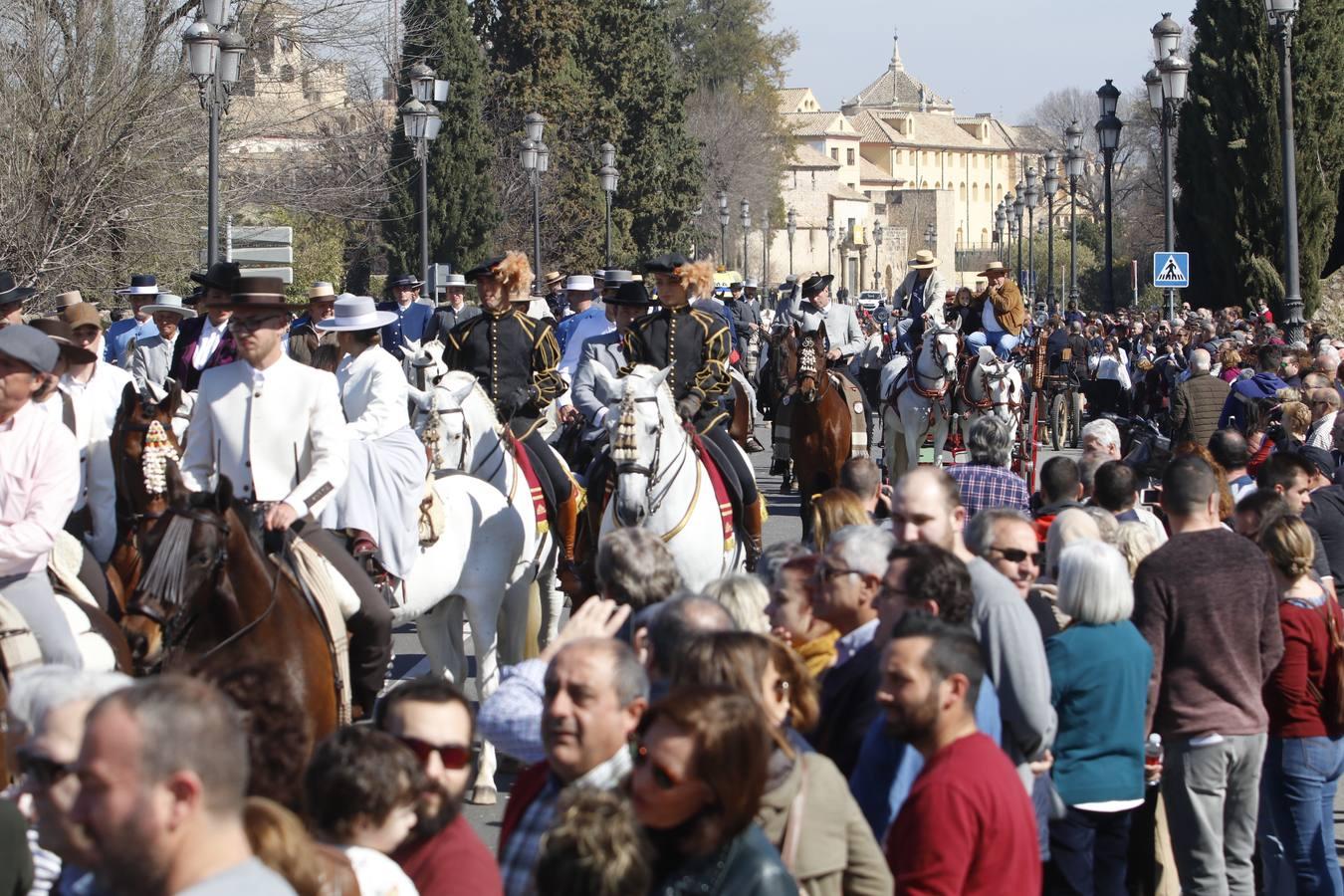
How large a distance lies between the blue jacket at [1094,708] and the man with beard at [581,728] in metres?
2.32

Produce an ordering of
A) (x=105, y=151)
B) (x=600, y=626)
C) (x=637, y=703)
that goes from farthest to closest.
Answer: (x=105, y=151) < (x=600, y=626) < (x=637, y=703)

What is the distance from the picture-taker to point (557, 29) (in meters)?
61.6

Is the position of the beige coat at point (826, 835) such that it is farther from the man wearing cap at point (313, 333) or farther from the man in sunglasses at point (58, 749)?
the man wearing cap at point (313, 333)

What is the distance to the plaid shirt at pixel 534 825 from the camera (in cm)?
495

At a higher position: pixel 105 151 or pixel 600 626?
pixel 105 151

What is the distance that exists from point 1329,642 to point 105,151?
21.9 meters

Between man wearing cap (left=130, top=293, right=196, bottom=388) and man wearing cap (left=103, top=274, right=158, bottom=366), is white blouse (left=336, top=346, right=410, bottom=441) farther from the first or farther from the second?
man wearing cap (left=103, top=274, right=158, bottom=366)

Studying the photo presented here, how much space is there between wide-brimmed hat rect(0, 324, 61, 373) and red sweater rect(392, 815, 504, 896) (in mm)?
3580

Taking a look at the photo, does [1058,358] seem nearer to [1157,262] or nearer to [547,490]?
[1157,262]

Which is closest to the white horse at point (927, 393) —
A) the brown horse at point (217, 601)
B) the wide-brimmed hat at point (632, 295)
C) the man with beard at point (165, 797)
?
the wide-brimmed hat at point (632, 295)

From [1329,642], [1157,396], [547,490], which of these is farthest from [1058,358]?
[1329,642]

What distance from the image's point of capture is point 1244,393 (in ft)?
53.2

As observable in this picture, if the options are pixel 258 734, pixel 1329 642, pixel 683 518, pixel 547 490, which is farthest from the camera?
pixel 547 490

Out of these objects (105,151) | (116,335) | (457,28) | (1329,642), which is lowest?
(1329,642)
